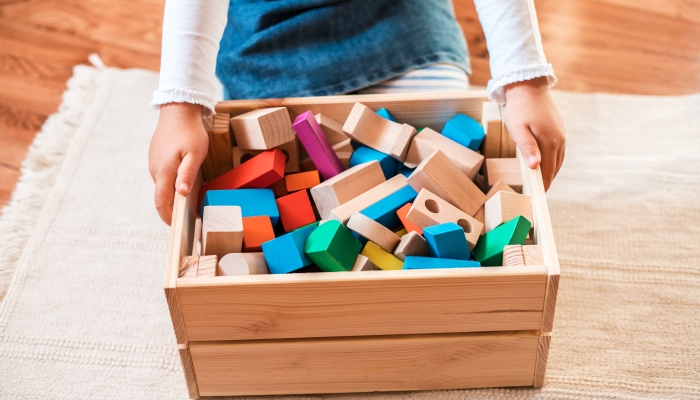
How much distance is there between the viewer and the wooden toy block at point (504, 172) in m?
0.80

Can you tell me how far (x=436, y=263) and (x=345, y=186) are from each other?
153mm

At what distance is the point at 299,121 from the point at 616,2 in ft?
3.47

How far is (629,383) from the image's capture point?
83cm

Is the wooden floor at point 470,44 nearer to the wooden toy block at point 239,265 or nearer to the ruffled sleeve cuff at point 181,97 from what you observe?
the ruffled sleeve cuff at point 181,97

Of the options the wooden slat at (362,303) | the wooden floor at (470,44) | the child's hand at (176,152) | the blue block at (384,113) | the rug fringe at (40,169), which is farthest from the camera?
the wooden floor at (470,44)

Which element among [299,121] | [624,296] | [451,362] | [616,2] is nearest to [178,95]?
[299,121]

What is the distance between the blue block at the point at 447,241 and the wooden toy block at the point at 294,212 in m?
0.15

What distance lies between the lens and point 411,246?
712 mm

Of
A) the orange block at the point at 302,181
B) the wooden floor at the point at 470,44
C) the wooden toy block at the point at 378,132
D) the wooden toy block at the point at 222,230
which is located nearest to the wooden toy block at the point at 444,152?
the wooden toy block at the point at 378,132

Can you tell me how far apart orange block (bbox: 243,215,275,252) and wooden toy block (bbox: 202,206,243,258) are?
1 centimetres

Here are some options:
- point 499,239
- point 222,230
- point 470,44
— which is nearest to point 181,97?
point 222,230

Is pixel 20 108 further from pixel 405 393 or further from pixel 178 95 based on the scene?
pixel 405 393

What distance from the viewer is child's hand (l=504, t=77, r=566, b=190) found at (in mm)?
783

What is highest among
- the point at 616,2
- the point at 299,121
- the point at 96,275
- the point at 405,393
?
the point at 616,2
